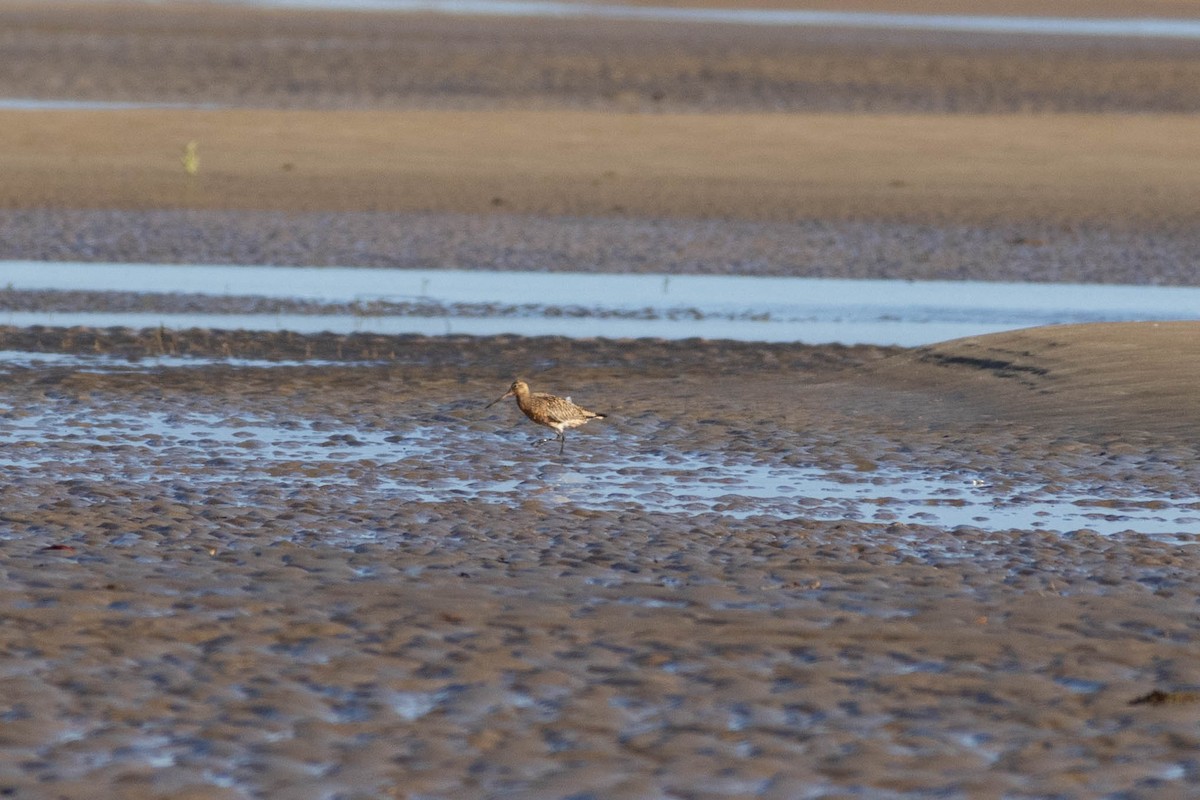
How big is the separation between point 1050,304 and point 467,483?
9.32 meters

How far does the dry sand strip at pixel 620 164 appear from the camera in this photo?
23953mm

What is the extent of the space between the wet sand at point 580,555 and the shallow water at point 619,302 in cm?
66

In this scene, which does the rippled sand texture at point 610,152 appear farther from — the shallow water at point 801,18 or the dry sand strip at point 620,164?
the shallow water at point 801,18

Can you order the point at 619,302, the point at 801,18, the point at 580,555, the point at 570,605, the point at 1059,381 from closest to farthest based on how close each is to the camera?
1. the point at 570,605
2. the point at 580,555
3. the point at 1059,381
4. the point at 619,302
5. the point at 801,18

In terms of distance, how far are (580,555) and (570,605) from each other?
2.76ft

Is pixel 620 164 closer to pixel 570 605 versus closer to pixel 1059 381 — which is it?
pixel 1059 381

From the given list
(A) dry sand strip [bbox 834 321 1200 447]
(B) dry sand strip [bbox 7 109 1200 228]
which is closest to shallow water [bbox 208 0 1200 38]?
(B) dry sand strip [bbox 7 109 1200 228]

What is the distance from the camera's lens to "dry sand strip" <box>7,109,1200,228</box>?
78.6 feet

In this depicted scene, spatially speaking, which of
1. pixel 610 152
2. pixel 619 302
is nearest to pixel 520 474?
pixel 619 302

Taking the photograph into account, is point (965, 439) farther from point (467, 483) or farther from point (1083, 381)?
point (467, 483)

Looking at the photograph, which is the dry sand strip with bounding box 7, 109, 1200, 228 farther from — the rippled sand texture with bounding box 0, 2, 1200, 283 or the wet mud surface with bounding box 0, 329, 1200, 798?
the wet mud surface with bounding box 0, 329, 1200, 798

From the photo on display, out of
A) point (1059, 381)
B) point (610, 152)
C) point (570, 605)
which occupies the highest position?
point (610, 152)

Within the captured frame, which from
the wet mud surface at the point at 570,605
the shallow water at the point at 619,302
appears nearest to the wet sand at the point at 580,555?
the wet mud surface at the point at 570,605

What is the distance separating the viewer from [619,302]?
1773 centimetres
